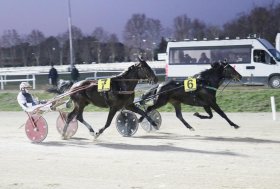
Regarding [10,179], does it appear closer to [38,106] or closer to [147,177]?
[147,177]

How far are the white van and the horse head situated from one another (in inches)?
613

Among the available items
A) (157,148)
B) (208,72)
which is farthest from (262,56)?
(157,148)

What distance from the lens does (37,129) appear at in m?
11.3

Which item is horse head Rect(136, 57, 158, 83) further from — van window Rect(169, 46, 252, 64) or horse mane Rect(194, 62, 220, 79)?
van window Rect(169, 46, 252, 64)

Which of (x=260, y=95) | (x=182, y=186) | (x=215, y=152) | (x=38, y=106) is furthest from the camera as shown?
(x=260, y=95)

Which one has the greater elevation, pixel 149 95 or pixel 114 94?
pixel 114 94

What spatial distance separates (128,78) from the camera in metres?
11.5

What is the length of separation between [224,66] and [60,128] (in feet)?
13.4

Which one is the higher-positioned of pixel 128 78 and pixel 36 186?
pixel 128 78

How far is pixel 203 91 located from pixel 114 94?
2.02m

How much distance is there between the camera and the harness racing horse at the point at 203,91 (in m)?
11.8

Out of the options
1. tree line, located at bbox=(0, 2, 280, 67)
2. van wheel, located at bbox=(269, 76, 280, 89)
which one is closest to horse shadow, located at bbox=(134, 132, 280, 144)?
van wheel, located at bbox=(269, 76, 280, 89)

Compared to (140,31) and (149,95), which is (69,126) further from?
(140,31)

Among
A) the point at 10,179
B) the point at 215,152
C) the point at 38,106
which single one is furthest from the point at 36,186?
the point at 38,106
